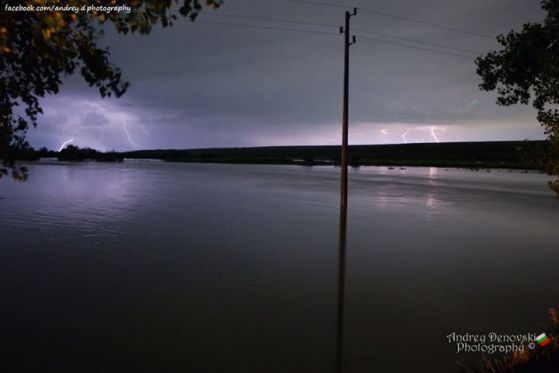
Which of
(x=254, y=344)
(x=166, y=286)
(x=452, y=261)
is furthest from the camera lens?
(x=452, y=261)

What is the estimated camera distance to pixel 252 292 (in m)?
8.35

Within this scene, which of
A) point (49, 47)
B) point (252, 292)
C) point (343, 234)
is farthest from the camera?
point (343, 234)

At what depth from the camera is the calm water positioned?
18.8ft

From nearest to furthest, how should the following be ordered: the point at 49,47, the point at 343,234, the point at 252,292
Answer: the point at 49,47 → the point at 252,292 → the point at 343,234

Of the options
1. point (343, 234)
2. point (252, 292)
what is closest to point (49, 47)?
point (252, 292)

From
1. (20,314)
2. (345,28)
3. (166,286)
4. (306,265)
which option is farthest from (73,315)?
(345,28)

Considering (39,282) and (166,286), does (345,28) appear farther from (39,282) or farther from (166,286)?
(39,282)

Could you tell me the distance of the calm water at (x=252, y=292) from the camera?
5738 mm

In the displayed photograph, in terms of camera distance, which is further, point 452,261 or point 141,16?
point 452,261

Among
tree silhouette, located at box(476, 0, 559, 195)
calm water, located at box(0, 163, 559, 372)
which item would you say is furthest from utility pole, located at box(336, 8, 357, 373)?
tree silhouette, located at box(476, 0, 559, 195)

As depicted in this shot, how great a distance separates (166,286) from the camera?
860cm

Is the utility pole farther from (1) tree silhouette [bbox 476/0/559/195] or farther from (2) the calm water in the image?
(1) tree silhouette [bbox 476/0/559/195]

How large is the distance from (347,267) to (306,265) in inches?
44.5

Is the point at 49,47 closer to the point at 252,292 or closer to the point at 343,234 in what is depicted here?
the point at 252,292
